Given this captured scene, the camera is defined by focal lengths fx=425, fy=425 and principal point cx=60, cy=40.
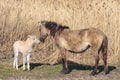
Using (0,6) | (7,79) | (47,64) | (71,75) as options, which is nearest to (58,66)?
(47,64)

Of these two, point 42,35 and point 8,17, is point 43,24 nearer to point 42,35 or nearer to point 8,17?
point 42,35

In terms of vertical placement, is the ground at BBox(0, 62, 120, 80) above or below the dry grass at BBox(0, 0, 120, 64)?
below

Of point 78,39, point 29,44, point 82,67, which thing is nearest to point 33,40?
point 29,44

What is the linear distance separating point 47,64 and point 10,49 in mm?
1603

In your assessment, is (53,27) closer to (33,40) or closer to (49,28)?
(49,28)

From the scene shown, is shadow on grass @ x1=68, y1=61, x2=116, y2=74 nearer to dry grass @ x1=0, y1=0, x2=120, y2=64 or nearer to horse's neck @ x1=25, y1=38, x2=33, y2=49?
dry grass @ x1=0, y1=0, x2=120, y2=64

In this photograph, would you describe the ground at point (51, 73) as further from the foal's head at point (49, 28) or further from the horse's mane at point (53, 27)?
the horse's mane at point (53, 27)

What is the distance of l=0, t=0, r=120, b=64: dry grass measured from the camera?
14.2 metres

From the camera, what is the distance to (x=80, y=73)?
12070 millimetres

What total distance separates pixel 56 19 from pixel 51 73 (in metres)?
3.54

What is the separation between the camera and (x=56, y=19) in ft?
49.5

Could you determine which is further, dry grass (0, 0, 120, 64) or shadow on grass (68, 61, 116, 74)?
dry grass (0, 0, 120, 64)

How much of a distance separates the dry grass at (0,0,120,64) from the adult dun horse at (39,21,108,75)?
7.57 ft

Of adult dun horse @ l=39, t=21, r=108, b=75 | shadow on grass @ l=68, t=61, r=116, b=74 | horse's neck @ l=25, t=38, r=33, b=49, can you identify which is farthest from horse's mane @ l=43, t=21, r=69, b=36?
shadow on grass @ l=68, t=61, r=116, b=74
